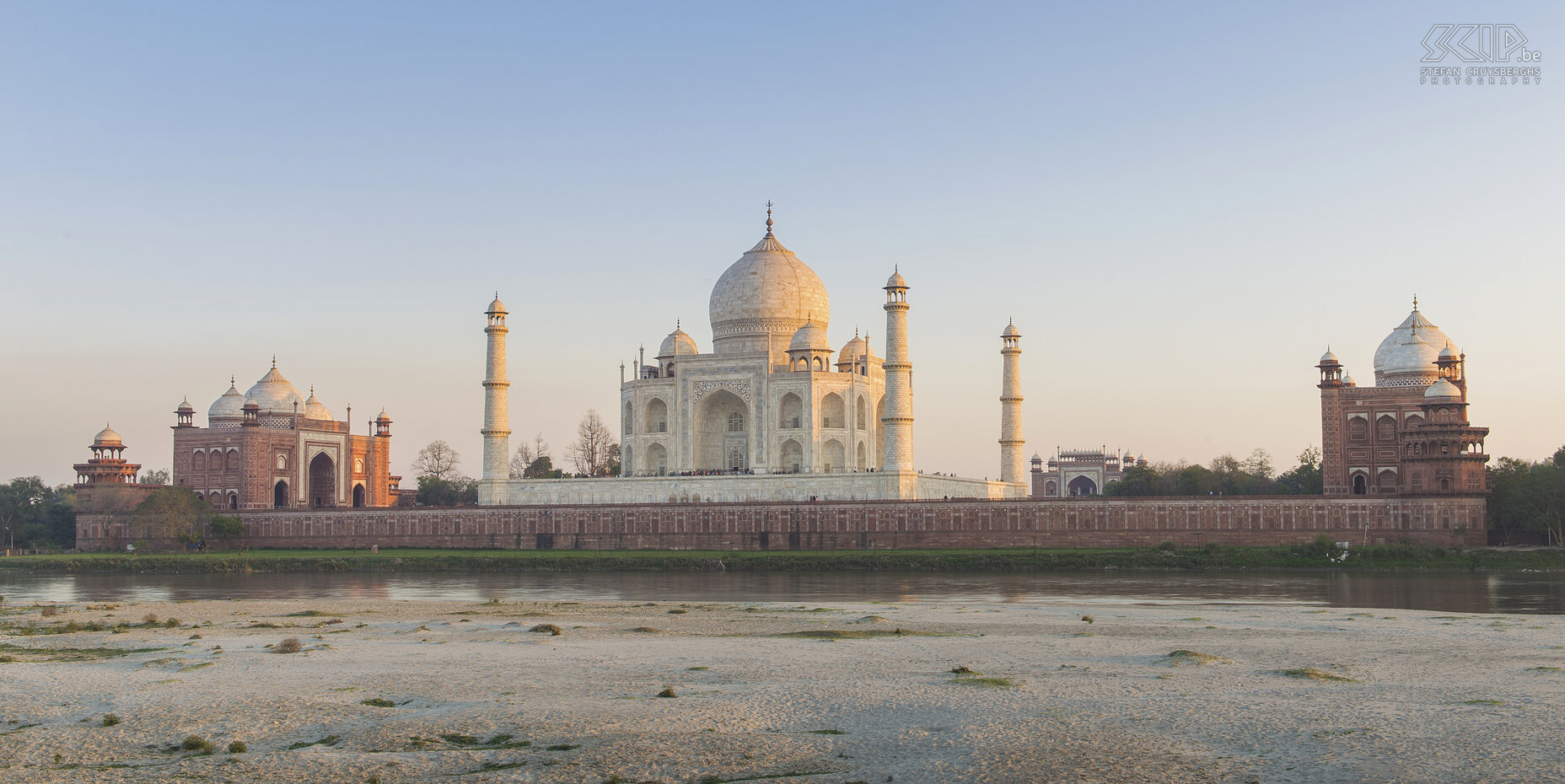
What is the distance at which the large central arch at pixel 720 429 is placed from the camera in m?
58.7

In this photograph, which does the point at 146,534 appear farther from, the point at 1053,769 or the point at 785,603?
the point at 1053,769

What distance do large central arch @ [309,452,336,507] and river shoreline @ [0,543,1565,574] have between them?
55.2 ft

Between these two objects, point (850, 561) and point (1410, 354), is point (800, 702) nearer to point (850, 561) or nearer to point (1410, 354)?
point (850, 561)

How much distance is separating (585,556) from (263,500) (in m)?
23.3

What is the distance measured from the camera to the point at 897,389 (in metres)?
51.0

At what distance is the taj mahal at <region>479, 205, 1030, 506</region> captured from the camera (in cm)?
5344

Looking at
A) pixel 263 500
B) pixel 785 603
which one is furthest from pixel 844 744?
pixel 263 500

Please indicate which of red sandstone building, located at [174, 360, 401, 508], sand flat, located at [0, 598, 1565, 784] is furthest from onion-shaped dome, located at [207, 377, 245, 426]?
sand flat, located at [0, 598, 1565, 784]

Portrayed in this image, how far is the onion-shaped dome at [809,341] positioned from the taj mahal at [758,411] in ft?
0.19

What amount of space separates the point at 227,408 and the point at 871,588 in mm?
42206

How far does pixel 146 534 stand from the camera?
56.5 m

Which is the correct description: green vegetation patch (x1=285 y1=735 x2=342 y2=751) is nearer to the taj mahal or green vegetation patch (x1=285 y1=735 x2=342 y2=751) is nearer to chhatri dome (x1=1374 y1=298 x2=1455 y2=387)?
the taj mahal

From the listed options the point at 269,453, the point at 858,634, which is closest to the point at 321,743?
the point at 858,634

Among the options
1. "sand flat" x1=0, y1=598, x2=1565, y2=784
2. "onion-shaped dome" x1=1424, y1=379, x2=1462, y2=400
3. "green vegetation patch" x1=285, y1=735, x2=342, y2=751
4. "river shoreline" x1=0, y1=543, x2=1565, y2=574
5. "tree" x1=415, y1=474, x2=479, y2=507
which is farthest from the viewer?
"tree" x1=415, y1=474, x2=479, y2=507
